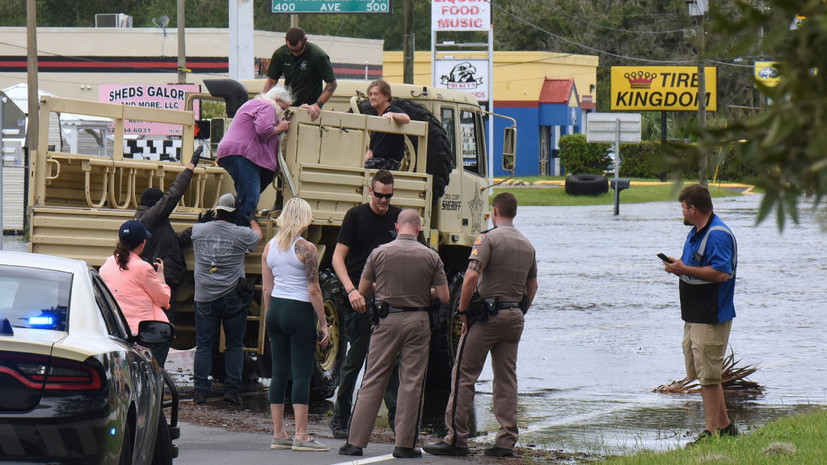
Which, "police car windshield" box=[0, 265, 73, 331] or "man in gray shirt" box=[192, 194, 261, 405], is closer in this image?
"police car windshield" box=[0, 265, 73, 331]

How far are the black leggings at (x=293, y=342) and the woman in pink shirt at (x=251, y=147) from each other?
2155mm

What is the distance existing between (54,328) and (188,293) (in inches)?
233

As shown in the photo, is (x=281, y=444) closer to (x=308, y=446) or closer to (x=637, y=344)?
(x=308, y=446)

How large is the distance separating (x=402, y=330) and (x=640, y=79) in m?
58.0

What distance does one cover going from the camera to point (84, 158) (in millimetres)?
10953

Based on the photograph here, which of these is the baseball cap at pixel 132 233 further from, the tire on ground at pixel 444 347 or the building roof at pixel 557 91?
the building roof at pixel 557 91

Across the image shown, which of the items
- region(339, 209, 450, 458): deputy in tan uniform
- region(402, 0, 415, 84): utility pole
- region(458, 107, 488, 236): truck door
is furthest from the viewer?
region(402, 0, 415, 84): utility pole

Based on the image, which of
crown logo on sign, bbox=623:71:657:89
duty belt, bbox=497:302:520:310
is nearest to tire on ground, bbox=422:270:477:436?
duty belt, bbox=497:302:520:310

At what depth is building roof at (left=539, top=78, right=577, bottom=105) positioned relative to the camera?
66.5 metres

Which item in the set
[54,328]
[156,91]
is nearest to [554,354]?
[54,328]

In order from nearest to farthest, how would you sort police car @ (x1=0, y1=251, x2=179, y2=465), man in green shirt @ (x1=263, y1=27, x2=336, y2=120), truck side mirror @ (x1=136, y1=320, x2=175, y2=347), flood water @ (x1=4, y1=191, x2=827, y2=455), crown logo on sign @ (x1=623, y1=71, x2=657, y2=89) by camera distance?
police car @ (x1=0, y1=251, x2=179, y2=465) < truck side mirror @ (x1=136, y1=320, x2=175, y2=347) < flood water @ (x1=4, y1=191, x2=827, y2=455) < man in green shirt @ (x1=263, y1=27, x2=336, y2=120) < crown logo on sign @ (x1=623, y1=71, x2=657, y2=89)

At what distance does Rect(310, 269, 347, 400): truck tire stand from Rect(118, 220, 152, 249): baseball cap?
194 centimetres

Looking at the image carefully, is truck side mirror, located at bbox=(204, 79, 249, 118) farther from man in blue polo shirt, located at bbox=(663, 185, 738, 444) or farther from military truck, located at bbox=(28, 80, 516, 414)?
man in blue polo shirt, located at bbox=(663, 185, 738, 444)

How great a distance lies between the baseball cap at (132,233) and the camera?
9164 mm
